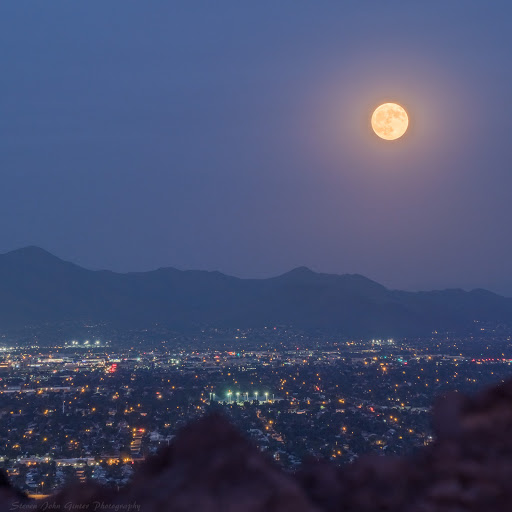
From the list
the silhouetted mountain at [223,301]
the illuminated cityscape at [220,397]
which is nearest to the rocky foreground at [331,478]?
the illuminated cityscape at [220,397]

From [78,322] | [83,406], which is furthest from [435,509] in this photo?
[78,322]

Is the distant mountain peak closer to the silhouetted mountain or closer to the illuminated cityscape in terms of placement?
the silhouetted mountain

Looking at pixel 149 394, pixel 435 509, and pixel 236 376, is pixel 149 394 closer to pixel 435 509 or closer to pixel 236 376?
pixel 236 376

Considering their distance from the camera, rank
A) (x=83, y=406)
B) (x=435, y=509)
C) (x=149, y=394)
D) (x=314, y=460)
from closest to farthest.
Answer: (x=435, y=509)
(x=314, y=460)
(x=83, y=406)
(x=149, y=394)

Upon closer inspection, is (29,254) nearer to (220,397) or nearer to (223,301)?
(223,301)

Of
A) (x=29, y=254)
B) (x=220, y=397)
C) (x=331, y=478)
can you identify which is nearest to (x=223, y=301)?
(x=29, y=254)
